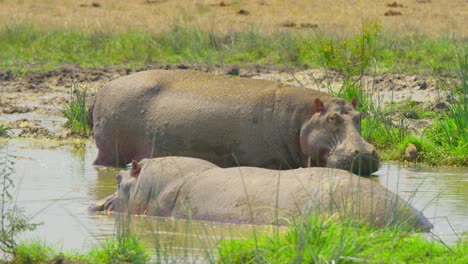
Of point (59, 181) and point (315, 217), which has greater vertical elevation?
point (315, 217)

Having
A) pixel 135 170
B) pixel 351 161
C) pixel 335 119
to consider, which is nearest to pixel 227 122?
pixel 335 119

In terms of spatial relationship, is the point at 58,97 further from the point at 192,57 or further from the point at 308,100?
the point at 308,100

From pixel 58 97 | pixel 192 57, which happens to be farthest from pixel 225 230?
pixel 192 57

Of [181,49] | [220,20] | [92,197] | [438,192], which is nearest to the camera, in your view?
[92,197]

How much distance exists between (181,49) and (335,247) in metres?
13.1

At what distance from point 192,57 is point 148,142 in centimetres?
761

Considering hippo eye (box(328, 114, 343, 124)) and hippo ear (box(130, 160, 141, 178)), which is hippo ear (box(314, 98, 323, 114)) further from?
hippo ear (box(130, 160, 141, 178))

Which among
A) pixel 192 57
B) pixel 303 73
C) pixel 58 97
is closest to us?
pixel 58 97

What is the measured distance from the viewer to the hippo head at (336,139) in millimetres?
9258

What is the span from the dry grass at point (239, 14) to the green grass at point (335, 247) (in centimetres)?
1531

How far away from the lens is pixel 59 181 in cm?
930

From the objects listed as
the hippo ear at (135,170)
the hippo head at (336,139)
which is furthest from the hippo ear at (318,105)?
the hippo ear at (135,170)

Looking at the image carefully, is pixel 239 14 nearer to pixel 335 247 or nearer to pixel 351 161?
pixel 351 161

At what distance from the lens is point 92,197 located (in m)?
8.55
